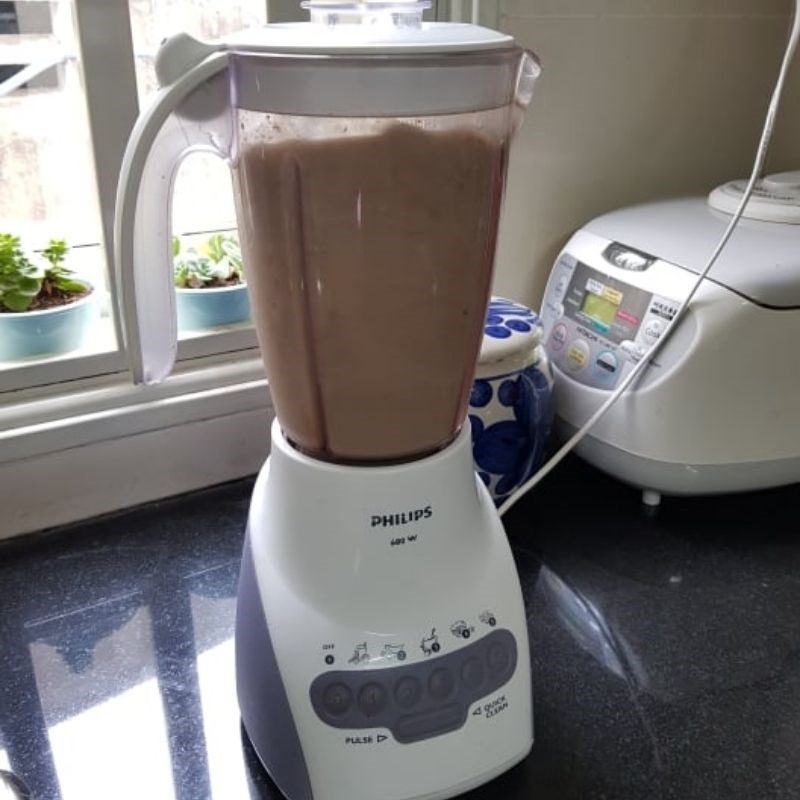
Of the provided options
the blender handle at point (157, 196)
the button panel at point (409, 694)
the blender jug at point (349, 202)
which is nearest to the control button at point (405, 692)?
the button panel at point (409, 694)

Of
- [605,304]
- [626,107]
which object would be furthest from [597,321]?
[626,107]

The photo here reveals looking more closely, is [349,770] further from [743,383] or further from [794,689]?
[743,383]

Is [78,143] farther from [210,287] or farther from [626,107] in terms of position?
[626,107]

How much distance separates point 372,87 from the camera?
45cm

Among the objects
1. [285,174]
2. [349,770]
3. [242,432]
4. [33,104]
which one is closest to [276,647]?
[349,770]

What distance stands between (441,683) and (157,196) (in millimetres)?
317

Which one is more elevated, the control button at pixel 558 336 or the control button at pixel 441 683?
the control button at pixel 558 336

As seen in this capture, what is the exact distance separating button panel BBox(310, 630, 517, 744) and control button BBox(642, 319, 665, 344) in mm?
335

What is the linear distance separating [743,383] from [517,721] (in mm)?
349

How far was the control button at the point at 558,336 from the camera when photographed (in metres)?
0.85

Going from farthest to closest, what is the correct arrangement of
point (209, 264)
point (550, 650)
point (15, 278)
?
1. point (209, 264)
2. point (15, 278)
3. point (550, 650)

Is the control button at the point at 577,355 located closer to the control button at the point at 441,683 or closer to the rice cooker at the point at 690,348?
the rice cooker at the point at 690,348

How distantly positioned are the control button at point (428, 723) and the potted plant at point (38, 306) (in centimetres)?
48

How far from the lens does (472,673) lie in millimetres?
525
